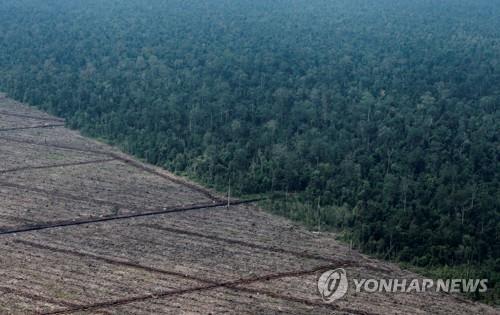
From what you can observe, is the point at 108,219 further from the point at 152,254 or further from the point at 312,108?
the point at 312,108

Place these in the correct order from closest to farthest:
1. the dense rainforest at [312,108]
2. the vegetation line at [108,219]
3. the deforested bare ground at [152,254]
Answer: the deforested bare ground at [152,254] → the vegetation line at [108,219] → the dense rainforest at [312,108]

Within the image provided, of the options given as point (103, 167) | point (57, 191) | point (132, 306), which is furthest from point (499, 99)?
point (132, 306)

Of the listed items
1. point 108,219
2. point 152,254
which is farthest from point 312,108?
point 152,254

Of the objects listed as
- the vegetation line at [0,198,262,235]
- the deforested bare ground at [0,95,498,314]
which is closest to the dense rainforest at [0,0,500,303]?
the deforested bare ground at [0,95,498,314]

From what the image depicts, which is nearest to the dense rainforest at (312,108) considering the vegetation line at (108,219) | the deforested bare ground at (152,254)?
the deforested bare ground at (152,254)

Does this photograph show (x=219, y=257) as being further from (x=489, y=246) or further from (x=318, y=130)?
(x=318, y=130)

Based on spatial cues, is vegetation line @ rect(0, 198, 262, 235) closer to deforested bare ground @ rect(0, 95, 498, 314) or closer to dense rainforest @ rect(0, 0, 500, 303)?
deforested bare ground @ rect(0, 95, 498, 314)

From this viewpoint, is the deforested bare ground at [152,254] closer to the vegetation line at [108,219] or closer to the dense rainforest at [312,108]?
the vegetation line at [108,219]
